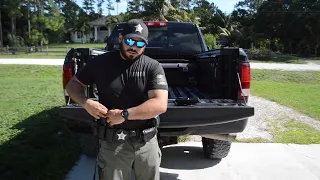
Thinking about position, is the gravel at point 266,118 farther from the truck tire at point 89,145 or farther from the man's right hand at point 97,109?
the man's right hand at point 97,109

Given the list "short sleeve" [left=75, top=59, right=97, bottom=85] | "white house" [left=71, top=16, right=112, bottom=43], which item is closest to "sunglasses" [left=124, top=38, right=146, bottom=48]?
"short sleeve" [left=75, top=59, right=97, bottom=85]

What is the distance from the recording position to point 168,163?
4211 mm

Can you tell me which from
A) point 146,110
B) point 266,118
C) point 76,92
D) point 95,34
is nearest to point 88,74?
point 76,92

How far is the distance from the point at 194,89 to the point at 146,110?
2.69 metres

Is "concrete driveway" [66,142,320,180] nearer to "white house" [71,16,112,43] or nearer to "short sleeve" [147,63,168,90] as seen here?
"short sleeve" [147,63,168,90]

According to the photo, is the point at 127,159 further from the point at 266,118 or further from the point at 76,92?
the point at 266,118

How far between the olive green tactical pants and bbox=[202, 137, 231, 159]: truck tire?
1732 mm

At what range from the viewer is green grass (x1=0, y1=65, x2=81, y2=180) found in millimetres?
3792

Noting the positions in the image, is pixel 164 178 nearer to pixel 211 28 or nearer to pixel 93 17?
pixel 211 28

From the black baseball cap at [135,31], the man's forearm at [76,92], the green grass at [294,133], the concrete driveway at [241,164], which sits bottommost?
the concrete driveway at [241,164]

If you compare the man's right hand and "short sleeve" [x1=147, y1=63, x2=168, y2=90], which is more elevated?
"short sleeve" [x1=147, y1=63, x2=168, y2=90]

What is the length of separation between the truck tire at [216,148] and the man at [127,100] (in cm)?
178

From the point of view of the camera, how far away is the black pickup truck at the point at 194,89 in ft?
9.73

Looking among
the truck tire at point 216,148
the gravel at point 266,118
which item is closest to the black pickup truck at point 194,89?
the truck tire at point 216,148
